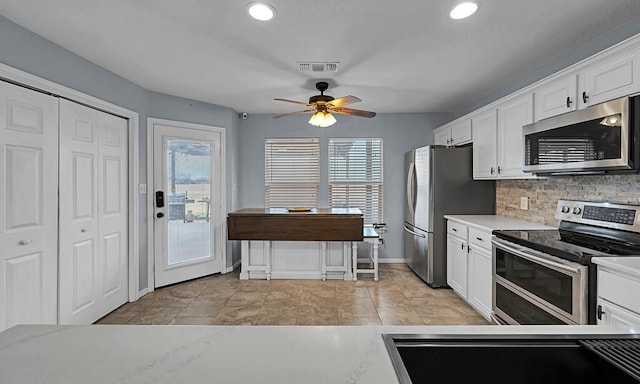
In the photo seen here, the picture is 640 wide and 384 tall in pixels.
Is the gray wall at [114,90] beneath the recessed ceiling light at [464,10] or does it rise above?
beneath

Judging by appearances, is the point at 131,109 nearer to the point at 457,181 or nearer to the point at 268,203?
the point at 268,203

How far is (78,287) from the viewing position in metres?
2.77

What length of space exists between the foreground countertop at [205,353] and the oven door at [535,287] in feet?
3.64

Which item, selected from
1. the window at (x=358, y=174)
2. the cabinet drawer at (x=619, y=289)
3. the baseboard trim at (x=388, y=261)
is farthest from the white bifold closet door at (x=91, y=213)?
the cabinet drawer at (x=619, y=289)

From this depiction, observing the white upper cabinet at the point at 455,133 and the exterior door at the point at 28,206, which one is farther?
the white upper cabinet at the point at 455,133

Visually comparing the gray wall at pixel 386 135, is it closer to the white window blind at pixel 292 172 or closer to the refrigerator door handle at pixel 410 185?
the white window blind at pixel 292 172

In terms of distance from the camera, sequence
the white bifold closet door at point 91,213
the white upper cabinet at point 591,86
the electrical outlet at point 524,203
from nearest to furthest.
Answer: the white upper cabinet at point 591,86 → the white bifold closet door at point 91,213 → the electrical outlet at point 524,203

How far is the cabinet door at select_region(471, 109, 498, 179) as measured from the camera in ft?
10.8

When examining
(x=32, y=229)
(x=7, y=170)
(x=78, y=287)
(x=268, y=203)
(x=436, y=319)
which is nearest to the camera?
(x=7, y=170)

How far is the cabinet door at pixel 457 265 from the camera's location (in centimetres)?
332

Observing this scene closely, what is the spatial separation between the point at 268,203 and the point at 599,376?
4590 millimetres

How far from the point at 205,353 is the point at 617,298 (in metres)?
1.91

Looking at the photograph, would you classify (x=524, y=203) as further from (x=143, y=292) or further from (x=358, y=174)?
(x=143, y=292)

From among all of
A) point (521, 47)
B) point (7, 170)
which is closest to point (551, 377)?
point (521, 47)
